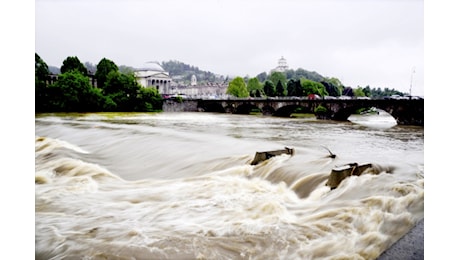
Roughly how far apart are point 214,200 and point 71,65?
8.38ft

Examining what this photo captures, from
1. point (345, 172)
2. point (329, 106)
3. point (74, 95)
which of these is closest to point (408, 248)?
point (345, 172)

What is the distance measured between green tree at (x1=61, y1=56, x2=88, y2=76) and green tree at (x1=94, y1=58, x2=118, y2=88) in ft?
0.81

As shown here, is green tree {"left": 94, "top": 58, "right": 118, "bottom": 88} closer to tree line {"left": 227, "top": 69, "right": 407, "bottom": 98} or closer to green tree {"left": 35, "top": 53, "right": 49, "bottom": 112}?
green tree {"left": 35, "top": 53, "right": 49, "bottom": 112}

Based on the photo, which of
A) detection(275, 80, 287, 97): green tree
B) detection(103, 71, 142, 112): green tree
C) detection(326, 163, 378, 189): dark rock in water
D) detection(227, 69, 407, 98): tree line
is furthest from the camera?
detection(275, 80, 287, 97): green tree

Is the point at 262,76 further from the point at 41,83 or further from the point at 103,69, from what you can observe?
the point at 41,83

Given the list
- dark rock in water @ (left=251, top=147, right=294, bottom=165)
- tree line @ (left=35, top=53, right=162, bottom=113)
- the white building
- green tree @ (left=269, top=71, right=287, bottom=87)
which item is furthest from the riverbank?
tree line @ (left=35, top=53, right=162, bottom=113)

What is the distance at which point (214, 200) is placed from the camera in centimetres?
291

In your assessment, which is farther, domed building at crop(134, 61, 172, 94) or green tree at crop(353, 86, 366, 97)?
green tree at crop(353, 86, 366, 97)

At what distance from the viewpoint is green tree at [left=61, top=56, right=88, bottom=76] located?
410 cm

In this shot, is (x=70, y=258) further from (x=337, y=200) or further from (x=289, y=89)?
(x=289, y=89)

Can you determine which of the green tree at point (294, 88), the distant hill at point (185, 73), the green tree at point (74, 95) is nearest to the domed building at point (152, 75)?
the distant hill at point (185, 73)

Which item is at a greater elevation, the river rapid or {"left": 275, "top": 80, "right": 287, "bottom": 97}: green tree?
{"left": 275, "top": 80, "right": 287, "bottom": 97}: green tree

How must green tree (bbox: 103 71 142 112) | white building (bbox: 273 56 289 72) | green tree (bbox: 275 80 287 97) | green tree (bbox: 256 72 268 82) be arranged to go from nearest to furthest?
1. white building (bbox: 273 56 289 72)
2. green tree (bbox: 103 71 142 112)
3. green tree (bbox: 256 72 268 82)
4. green tree (bbox: 275 80 287 97)

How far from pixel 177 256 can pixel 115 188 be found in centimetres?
145
